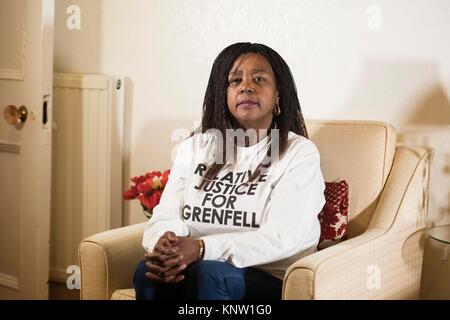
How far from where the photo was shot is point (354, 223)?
77.4 inches

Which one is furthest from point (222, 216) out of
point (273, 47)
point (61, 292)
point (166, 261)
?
point (61, 292)

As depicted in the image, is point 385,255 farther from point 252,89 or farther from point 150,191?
point 150,191

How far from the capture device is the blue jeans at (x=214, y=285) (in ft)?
5.17

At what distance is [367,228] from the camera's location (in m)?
1.93

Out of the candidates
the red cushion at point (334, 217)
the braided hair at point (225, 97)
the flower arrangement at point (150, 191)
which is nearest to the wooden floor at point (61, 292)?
the flower arrangement at point (150, 191)

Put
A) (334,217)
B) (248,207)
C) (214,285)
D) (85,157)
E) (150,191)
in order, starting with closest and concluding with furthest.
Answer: (214,285) → (248,207) → (334,217) → (150,191) → (85,157)

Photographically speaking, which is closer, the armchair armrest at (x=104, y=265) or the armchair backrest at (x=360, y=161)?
the armchair armrest at (x=104, y=265)

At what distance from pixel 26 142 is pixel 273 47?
0.96m

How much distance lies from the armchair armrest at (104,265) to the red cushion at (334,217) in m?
0.55

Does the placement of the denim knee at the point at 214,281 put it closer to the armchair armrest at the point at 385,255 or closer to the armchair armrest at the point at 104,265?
the armchair armrest at the point at 385,255

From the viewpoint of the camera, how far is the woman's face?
1.83m

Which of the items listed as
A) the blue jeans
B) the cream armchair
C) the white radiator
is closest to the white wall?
the white radiator
